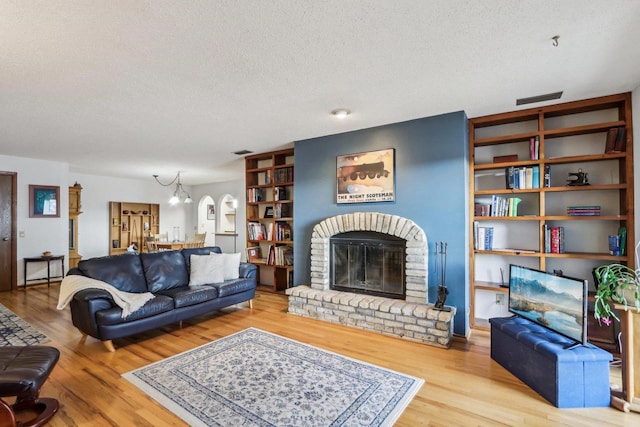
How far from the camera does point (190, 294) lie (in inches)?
146

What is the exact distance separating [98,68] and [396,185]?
3.10 m

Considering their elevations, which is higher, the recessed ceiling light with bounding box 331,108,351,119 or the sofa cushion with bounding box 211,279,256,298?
the recessed ceiling light with bounding box 331,108,351,119

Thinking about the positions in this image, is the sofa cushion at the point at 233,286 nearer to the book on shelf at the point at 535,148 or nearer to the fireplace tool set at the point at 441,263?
the fireplace tool set at the point at 441,263

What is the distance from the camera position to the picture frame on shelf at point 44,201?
19.4ft

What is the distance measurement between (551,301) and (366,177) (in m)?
2.32

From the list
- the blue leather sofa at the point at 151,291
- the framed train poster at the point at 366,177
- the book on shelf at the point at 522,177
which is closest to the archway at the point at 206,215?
the blue leather sofa at the point at 151,291

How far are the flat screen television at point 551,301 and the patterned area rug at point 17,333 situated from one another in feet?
15.7

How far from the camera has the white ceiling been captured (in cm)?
176

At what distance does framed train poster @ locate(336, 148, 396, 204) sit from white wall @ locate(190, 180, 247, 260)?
420cm

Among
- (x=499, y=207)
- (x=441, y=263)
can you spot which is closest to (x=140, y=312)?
(x=441, y=263)

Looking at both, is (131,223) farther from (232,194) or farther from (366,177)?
(366,177)

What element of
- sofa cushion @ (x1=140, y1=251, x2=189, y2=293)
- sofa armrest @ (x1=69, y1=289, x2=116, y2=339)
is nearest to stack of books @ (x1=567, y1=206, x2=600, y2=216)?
sofa cushion @ (x1=140, y1=251, x2=189, y2=293)

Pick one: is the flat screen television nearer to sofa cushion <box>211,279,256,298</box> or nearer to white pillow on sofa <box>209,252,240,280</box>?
sofa cushion <box>211,279,256,298</box>

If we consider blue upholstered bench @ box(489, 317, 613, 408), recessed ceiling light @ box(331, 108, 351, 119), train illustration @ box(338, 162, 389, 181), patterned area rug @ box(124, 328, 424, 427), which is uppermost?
recessed ceiling light @ box(331, 108, 351, 119)
